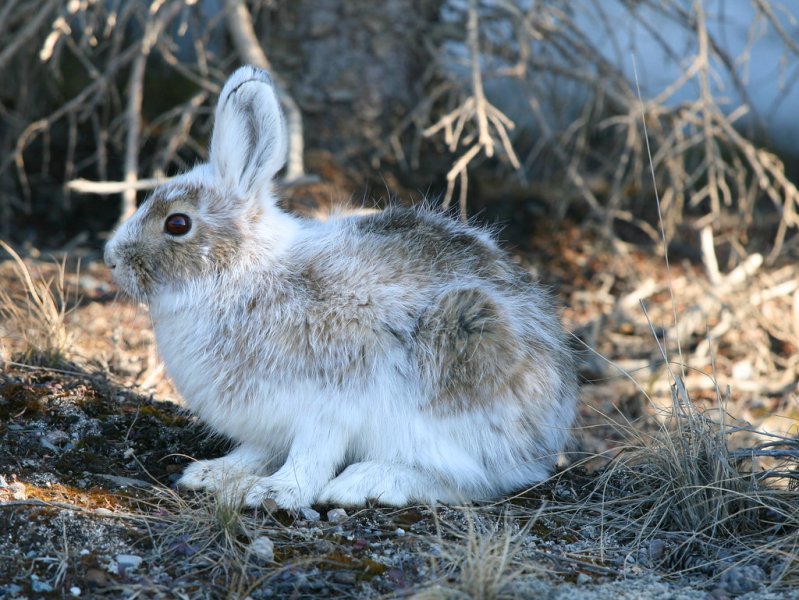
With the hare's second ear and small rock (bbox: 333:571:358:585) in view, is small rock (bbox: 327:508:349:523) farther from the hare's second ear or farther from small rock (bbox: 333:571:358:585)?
the hare's second ear

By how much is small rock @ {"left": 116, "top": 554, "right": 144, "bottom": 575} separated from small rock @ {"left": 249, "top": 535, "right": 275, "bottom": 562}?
0.34 metres

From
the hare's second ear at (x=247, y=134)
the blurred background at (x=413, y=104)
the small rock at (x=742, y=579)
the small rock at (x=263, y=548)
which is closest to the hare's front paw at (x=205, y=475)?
the small rock at (x=263, y=548)

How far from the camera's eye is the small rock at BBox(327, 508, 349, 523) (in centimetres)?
321

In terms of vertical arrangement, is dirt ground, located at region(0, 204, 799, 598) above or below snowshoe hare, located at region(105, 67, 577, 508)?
below

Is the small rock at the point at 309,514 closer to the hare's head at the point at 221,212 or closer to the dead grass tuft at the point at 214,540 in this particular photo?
the dead grass tuft at the point at 214,540

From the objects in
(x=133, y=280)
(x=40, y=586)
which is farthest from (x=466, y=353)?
(x=40, y=586)

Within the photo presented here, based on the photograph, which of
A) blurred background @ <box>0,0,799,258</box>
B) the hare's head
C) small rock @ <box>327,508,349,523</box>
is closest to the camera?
small rock @ <box>327,508,349,523</box>

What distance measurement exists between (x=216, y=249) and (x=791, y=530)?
231cm

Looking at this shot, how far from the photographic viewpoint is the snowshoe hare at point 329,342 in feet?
11.1

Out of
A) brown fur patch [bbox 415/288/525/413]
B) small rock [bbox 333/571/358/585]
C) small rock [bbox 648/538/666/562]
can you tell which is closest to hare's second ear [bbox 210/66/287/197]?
brown fur patch [bbox 415/288/525/413]

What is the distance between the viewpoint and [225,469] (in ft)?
11.2

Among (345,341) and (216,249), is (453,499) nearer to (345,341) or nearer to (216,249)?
(345,341)

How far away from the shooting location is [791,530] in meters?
3.18

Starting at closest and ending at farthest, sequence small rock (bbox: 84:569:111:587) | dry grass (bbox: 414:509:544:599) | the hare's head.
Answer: dry grass (bbox: 414:509:544:599) < small rock (bbox: 84:569:111:587) < the hare's head
